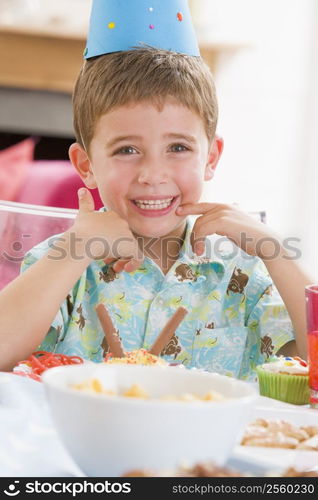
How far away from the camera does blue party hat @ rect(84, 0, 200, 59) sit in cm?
128

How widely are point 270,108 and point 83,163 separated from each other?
2.69 meters

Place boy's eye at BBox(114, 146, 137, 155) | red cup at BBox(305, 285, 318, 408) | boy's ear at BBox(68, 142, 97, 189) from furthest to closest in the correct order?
boy's ear at BBox(68, 142, 97, 189) → boy's eye at BBox(114, 146, 137, 155) → red cup at BBox(305, 285, 318, 408)

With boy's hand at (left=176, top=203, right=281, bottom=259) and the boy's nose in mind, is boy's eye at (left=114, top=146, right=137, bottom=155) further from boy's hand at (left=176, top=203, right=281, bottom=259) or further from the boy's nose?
boy's hand at (left=176, top=203, right=281, bottom=259)

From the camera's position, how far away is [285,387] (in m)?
0.87

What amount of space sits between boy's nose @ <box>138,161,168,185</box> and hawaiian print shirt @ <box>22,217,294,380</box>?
6.3 inches

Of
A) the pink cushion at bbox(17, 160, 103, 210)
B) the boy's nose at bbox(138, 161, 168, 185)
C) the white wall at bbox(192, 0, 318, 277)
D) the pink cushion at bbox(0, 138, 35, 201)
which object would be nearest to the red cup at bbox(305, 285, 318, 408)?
the boy's nose at bbox(138, 161, 168, 185)

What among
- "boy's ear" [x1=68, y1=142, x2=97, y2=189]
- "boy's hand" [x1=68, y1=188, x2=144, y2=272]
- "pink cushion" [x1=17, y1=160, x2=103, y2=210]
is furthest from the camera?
"pink cushion" [x1=17, y1=160, x2=103, y2=210]

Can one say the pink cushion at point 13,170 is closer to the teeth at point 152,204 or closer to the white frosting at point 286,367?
the teeth at point 152,204

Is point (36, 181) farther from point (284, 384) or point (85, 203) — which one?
point (284, 384)

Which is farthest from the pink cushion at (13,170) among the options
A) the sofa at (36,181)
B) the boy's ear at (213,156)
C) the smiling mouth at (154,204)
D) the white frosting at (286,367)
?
the white frosting at (286,367)

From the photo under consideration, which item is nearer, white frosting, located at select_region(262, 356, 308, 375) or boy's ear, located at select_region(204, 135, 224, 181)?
white frosting, located at select_region(262, 356, 308, 375)

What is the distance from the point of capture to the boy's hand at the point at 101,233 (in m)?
1.15

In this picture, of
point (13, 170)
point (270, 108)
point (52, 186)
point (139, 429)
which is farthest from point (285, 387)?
point (270, 108)

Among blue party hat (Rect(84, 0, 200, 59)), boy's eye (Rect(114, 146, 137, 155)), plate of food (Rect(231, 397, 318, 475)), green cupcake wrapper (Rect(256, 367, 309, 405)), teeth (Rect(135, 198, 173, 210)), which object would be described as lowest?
green cupcake wrapper (Rect(256, 367, 309, 405))
